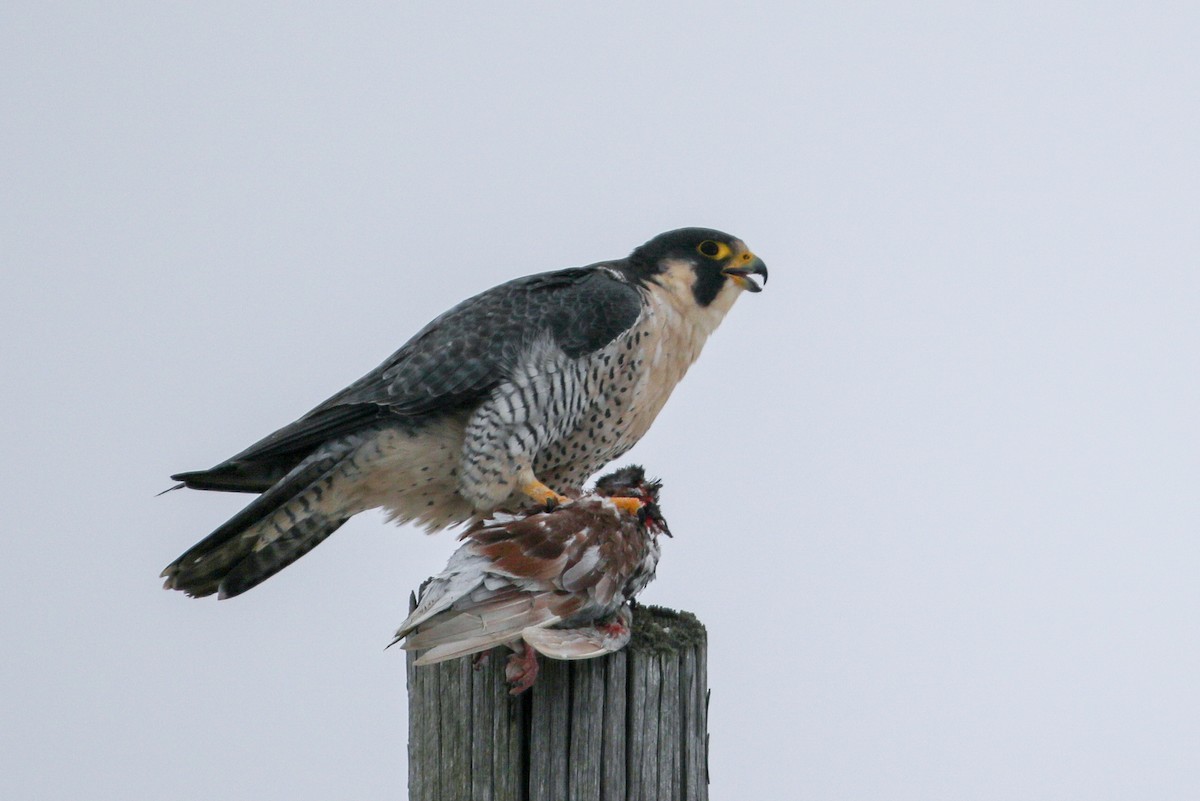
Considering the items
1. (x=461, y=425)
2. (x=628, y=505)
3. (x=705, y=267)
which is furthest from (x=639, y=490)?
(x=705, y=267)

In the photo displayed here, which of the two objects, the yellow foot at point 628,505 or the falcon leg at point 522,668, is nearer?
the falcon leg at point 522,668

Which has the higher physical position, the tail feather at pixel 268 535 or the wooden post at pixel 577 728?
the tail feather at pixel 268 535

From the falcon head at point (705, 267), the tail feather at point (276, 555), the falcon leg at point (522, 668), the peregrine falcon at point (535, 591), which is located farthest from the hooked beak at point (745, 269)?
the falcon leg at point (522, 668)

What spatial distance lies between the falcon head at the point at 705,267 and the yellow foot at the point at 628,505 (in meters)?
1.06

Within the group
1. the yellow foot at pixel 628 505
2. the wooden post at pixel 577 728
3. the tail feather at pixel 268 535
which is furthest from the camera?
the tail feather at pixel 268 535

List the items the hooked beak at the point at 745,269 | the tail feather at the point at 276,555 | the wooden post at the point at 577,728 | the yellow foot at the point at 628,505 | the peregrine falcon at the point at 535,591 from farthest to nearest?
the hooked beak at the point at 745,269, the tail feather at the point at 276,555, the yellow foot at the point at 628,505, the wooden post at the point at 577,728, the peregrine falcon at the point at 535,591

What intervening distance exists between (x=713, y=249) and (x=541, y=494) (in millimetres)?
1162

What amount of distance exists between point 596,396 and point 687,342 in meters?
0.52

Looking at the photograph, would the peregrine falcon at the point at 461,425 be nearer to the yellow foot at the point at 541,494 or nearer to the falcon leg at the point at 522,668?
the yellow foot at the point at 541,494

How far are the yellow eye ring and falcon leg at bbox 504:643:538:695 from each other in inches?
75.2

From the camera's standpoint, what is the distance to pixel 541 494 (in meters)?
3.85

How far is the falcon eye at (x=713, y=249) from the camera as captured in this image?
4367 millimetres

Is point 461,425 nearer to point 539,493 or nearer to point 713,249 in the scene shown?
point 539,493

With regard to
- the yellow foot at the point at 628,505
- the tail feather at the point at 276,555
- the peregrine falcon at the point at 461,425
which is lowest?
the tail feather at the point at 276,555
